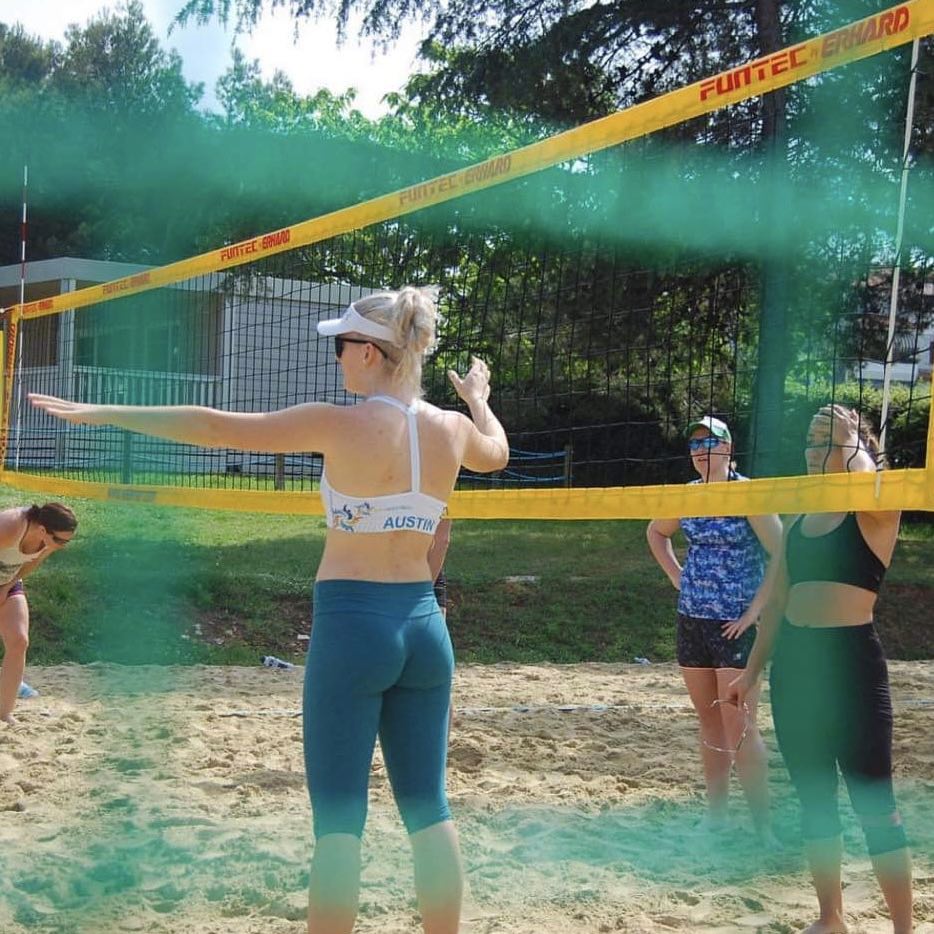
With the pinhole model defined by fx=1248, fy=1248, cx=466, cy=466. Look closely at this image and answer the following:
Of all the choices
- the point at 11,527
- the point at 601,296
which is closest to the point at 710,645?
the point at 11,527

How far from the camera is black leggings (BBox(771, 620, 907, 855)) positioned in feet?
9.93

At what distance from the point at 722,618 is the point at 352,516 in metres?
1.92

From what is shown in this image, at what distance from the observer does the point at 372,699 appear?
104 inches

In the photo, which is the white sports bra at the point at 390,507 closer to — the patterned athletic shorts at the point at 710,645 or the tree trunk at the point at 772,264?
the patterned athletic shorts at the point at 710,645

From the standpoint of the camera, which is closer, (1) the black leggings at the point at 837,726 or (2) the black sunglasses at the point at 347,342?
(2) the black sunglasses at the point at 347,342

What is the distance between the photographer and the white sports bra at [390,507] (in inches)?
106

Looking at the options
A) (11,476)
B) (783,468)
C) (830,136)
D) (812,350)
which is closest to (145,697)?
(11,476)

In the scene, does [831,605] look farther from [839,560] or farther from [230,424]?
[230,424]

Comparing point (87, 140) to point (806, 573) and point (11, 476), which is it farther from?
point (806, 573)

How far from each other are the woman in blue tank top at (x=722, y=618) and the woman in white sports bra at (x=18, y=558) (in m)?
2.61

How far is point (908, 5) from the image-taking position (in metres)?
3.12

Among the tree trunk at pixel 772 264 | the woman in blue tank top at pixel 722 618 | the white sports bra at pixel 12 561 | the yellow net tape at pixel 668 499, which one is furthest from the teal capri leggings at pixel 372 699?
the tree trunk at pixel 772 264

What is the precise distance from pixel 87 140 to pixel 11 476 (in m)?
11.7

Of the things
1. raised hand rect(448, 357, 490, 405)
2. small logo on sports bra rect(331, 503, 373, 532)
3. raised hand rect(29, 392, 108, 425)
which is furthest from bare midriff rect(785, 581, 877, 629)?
raised hand rect(29, 392, 108, 425)
